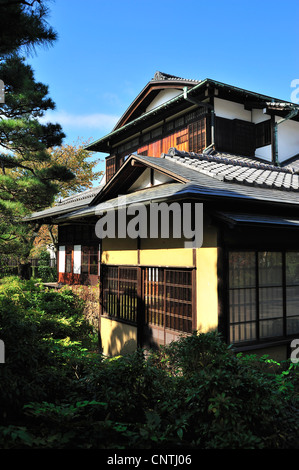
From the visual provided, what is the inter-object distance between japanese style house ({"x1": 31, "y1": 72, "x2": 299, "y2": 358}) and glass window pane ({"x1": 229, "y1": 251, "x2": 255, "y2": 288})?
23 millimetres

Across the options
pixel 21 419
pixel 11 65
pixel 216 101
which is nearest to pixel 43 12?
pixel 11 65

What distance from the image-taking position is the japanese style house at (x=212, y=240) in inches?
294

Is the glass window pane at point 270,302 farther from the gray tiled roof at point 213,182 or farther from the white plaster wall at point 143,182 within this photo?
the white plaster wall at point 143,182

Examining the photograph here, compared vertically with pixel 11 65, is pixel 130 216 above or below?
below

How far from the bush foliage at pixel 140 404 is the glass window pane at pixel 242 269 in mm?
2806

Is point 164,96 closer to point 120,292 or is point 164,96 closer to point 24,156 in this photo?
point 24,156

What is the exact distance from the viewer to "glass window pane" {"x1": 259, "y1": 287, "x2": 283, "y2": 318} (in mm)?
7900

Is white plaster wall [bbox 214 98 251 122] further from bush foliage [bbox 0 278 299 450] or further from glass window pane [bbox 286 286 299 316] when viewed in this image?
bush foliage [bbox 0 278 299 450]

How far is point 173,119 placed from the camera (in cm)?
1509

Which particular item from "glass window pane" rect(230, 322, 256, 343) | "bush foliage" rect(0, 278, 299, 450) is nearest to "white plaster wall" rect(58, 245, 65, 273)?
"glass window pane" rect(230, 322, 256, 343)

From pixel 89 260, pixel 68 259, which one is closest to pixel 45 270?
pixel 68 259

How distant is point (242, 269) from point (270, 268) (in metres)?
0.87

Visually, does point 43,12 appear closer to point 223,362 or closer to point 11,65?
point 11,65
